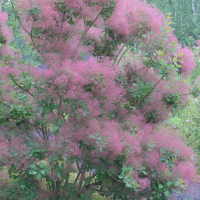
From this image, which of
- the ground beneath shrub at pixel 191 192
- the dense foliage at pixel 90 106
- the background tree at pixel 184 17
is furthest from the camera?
the background tree at pixel 184 17

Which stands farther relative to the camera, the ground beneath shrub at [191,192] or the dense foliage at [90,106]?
the ground beneath shrub at [191,192]

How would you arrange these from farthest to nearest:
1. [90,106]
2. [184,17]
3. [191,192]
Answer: [184,17], [191,192], [90,106]

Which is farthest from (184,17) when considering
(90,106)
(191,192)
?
(90,106)

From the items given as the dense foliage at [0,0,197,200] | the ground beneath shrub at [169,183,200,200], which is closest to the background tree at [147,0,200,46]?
the ground beneath shrub at [169,183,200,200]

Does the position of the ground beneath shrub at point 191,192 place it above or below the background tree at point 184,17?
below

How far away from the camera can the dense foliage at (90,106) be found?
2924 millimetres

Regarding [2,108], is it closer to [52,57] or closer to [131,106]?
[52,57]

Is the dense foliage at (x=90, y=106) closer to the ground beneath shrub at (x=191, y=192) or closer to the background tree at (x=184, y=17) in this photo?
the ground beneath shrub at (x=191, y=192)

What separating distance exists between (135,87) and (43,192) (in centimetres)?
213

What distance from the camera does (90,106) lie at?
297 cm

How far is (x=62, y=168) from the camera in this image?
3168 mm

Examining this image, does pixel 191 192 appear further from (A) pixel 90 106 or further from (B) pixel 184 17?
(B) pixel 184 17

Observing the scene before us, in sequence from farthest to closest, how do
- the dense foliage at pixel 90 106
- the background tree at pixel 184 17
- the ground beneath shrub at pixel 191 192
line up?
the background tree at pixel 184 17
the ground beneath shrub at pixel 191 192
the dense foliage at pixel 90 106

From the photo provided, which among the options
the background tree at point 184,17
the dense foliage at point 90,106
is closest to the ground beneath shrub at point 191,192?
the dense foliage at point 90,106
